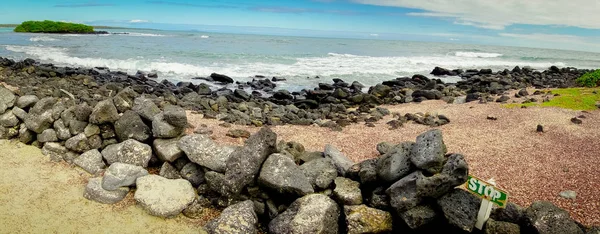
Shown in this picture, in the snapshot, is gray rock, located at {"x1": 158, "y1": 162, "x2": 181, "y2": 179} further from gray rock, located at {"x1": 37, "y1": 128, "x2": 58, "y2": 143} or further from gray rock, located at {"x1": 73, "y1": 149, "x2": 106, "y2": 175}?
gray rock, located at {"x1": 37, "y1": 128, "x2": 58, "y2": 143}

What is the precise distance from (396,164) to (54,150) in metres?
7.43

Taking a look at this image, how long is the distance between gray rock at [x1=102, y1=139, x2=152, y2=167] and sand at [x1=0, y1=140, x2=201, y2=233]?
0.61m

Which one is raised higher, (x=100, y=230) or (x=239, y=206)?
(x=239, y=206)

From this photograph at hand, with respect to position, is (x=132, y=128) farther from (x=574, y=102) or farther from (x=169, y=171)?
(x=574, y=102)

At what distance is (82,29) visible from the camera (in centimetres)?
9731

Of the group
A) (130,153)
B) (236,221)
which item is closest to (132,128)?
(130,153)

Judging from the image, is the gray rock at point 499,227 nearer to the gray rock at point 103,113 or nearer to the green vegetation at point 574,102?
the gray rock at point 103,113

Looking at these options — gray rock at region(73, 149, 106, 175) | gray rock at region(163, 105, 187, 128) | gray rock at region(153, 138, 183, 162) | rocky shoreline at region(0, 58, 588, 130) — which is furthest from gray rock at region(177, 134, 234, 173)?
rocky shoreline at region(0, 58, 588, 130)

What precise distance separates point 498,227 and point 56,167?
8419 mm

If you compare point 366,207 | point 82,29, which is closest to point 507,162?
point 366,207

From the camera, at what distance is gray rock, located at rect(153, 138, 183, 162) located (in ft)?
24.9

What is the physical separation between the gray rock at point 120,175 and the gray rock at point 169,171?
1.09 ft

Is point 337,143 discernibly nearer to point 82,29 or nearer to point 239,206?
point 239,206

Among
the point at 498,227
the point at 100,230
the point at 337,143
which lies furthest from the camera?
the point at 337,143
